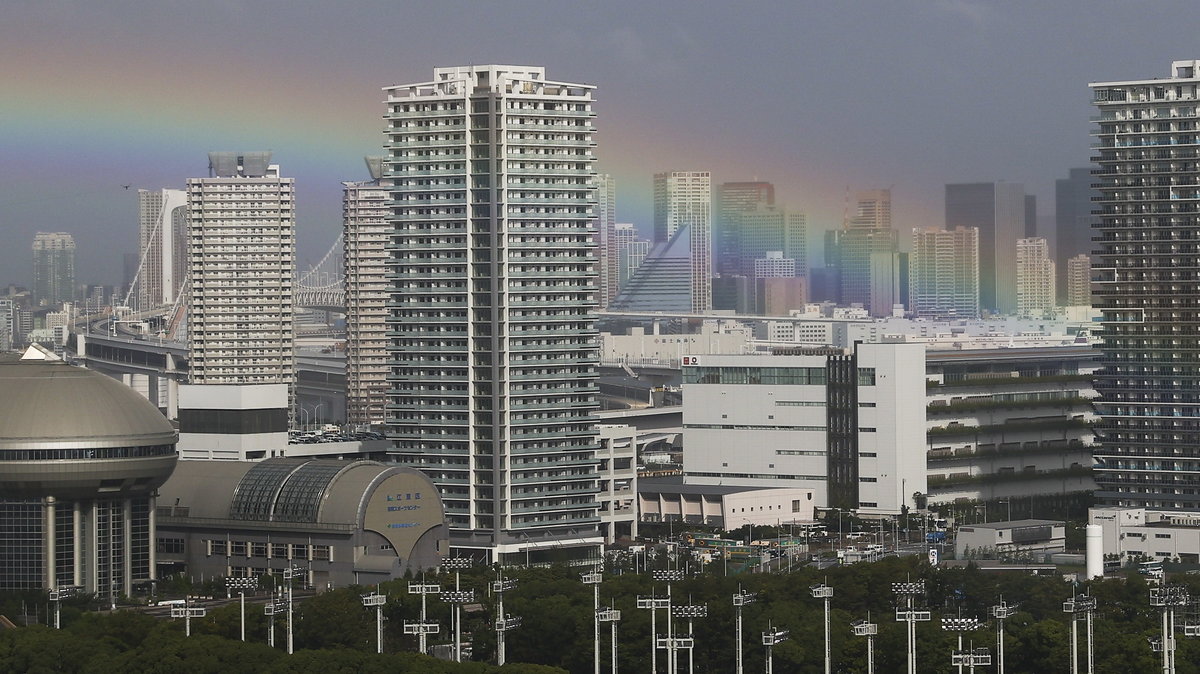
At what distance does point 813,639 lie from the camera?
73562 millimetres

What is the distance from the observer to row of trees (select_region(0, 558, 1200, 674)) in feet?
233

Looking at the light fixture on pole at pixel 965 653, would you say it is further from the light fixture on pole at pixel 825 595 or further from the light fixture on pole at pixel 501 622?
the light fixture on pole at pixel 501 622

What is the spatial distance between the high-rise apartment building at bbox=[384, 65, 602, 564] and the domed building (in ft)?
53.1

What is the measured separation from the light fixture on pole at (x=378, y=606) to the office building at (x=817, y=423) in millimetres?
44222

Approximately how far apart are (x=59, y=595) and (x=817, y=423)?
46458 millimetres

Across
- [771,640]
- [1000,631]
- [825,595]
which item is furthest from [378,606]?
[1000,631]

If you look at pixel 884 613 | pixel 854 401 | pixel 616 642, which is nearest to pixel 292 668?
pixel 616 642

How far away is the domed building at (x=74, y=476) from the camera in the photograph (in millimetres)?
92312

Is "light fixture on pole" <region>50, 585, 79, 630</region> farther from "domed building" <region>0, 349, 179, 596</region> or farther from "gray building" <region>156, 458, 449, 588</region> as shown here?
"gray building" <region>156, 458, 449, 588</region>

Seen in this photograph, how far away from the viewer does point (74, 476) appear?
9262 centimetres

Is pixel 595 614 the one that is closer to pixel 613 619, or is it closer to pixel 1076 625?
pixel 613 619

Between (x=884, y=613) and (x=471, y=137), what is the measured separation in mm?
36446

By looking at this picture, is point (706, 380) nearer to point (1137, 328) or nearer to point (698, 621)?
point (1137, 328)

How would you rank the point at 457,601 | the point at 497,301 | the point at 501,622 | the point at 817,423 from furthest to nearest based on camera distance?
the point at 817,423 → the point at 497,301 → the point at 457,601 → the point at 501,622
